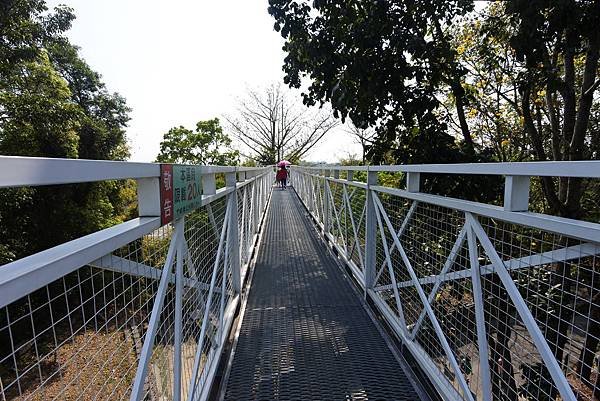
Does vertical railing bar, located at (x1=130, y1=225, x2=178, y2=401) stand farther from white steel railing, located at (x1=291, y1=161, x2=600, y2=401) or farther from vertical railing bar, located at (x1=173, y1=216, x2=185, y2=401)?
white steel railing, located at (x1=291, y1=161, x2=600, y2=401)

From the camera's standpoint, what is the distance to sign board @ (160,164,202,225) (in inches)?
49.9

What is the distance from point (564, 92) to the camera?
3988 mm

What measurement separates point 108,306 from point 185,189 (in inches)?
23.3

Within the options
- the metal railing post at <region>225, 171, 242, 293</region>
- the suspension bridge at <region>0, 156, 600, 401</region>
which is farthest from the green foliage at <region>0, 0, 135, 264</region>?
the suspension bridge at <region>0, 156, 600, 401</region>

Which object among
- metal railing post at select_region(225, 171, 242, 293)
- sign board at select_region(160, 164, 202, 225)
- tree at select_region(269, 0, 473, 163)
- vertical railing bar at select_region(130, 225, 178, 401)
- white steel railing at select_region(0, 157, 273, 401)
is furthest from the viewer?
tree at select_region(269, 0, 473, 163)

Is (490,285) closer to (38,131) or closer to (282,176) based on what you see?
(38,131)

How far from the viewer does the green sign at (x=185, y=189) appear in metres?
1.41

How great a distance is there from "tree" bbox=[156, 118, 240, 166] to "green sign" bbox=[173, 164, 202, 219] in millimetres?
22670

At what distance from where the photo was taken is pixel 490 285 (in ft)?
5.88

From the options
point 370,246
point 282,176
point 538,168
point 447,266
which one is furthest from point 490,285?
point 282,176

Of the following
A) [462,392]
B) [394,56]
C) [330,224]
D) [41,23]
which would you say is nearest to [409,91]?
[394,56]

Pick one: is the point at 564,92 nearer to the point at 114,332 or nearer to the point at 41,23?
the point at 114,332

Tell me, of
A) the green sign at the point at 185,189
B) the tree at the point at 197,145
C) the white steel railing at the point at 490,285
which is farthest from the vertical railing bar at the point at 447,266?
the tree at the point at 197,145

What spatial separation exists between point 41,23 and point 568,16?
13773mm
